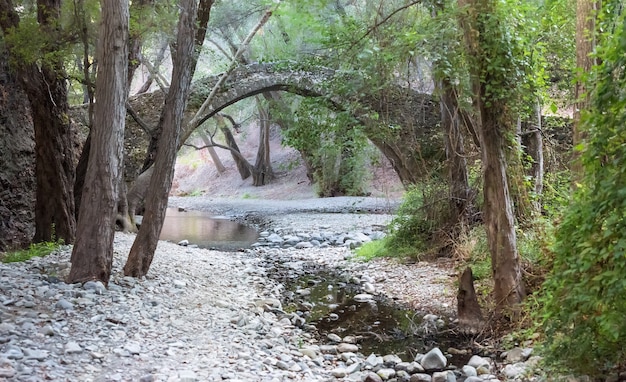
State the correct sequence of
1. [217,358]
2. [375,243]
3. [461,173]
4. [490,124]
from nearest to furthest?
Result: [217,358] → [490,124] → [461,173] → [375,243]

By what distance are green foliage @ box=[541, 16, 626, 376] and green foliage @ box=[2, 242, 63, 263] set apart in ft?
18.9

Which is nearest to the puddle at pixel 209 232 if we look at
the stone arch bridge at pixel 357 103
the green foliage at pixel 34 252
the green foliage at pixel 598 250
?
the stone arch bridge at pixel 357 103

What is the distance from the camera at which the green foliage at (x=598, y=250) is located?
257 cm

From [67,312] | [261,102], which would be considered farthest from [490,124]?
[261,102]

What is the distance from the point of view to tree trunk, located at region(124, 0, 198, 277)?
6102 mm

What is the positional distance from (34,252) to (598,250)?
20.8 ft

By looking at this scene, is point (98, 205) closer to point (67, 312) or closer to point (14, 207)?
point (67, 312)

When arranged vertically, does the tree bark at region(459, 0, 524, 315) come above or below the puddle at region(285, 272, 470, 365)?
above

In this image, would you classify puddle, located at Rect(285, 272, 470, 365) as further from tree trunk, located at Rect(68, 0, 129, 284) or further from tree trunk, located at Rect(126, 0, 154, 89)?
tree trunk, located at Rect(126, 0, 154, 89)

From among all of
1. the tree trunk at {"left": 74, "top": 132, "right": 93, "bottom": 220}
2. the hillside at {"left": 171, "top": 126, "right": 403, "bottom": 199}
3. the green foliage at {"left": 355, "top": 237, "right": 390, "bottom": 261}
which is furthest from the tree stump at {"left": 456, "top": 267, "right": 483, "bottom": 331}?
the hillside at {"left": 171, "top": 126, "right": 403, "bottom": 199}

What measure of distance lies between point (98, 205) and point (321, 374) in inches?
105

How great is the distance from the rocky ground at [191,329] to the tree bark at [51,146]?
0.93 metres

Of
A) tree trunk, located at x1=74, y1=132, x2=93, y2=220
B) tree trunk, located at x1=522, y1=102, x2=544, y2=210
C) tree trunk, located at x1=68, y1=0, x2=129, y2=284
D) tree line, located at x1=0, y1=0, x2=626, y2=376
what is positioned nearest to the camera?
tree line, located at x1=0, y1=0, x2=626, y2=376

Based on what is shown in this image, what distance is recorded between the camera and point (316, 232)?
12.1 m
